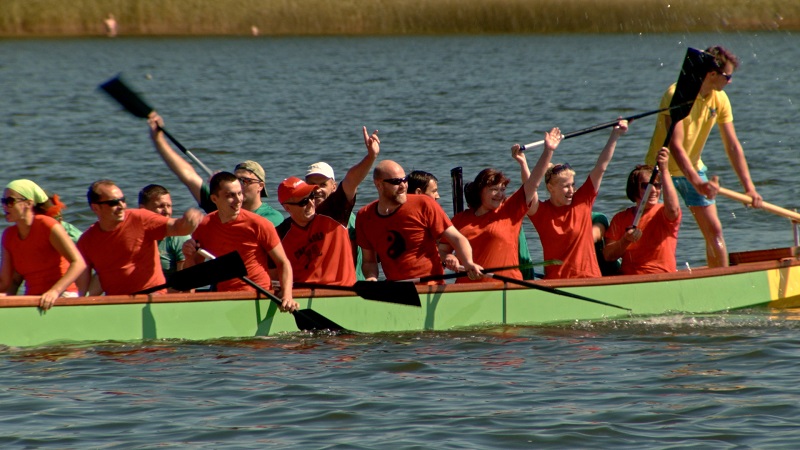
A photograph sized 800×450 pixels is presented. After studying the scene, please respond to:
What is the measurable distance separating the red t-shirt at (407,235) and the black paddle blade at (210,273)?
1072 mm

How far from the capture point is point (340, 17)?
48906mm

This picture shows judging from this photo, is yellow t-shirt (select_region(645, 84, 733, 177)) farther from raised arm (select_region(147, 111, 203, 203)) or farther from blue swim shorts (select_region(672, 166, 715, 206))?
raised arm (select_region(147, 111, 203, 203))

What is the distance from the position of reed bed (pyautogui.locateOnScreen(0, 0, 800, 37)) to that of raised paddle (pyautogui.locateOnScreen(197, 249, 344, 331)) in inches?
1493

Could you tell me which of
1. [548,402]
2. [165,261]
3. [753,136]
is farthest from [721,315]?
Result: [753,136]

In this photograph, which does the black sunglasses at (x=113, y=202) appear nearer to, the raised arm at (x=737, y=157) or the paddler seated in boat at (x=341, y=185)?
the paddler seated in boat at (x=341, y=185)

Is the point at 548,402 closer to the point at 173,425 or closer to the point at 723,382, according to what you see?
the point at 723,382

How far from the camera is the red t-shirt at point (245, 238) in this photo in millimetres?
8828

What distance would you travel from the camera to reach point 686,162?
32.7 feet

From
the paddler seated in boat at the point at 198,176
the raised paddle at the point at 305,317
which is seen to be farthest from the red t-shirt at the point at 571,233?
the paddler seated in boat at the point at 198,176

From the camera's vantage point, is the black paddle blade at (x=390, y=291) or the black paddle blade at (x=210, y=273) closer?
the black paddle blade at (x=210, y=273)

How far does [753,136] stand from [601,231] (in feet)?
47.0

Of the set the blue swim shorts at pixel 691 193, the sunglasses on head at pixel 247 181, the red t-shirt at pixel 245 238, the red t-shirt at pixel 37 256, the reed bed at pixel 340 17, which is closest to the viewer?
the red t-shirt at pixel 37 256

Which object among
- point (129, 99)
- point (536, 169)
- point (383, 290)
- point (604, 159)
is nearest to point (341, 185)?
point (383, 290)

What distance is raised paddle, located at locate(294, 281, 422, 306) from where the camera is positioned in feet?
30.1
